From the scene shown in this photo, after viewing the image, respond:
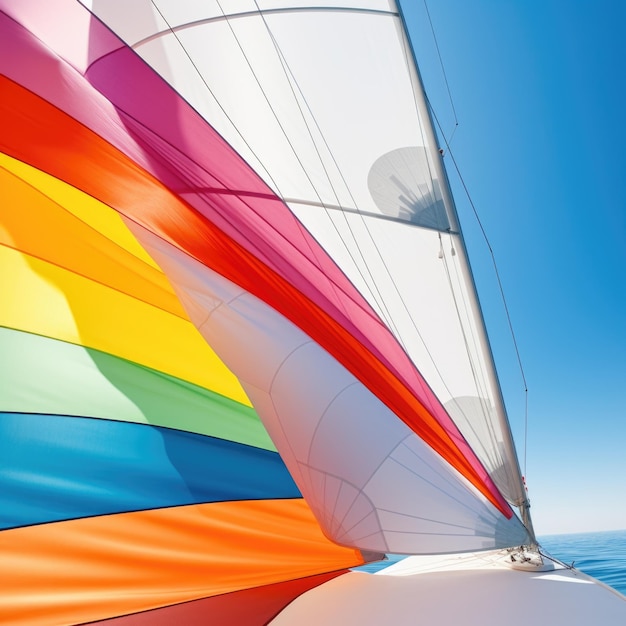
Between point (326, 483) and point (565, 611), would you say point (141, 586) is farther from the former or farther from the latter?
point (565, 611)

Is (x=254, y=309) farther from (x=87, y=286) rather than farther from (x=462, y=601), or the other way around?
(x=462, y=601)

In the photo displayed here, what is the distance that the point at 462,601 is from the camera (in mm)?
1727

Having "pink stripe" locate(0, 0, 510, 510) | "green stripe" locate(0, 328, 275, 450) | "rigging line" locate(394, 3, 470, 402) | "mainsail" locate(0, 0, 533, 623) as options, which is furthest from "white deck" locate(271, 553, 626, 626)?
"rigging line" locate(394, 3, 470, 402)

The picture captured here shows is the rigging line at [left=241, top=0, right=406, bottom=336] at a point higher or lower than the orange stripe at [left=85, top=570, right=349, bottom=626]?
higher

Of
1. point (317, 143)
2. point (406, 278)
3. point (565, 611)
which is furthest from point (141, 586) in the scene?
point (317, 143)

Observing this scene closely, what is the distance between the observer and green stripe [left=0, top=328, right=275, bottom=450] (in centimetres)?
236

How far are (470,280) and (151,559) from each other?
2.06 m

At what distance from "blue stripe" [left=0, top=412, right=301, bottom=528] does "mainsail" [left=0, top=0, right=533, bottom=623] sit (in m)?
0.01

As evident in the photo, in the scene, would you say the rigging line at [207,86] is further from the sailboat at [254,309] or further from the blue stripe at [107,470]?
the blue stripe at [107,470]

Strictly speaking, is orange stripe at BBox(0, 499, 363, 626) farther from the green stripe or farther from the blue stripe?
the green stripe

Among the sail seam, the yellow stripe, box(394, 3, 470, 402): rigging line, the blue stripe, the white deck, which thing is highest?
the sail seam

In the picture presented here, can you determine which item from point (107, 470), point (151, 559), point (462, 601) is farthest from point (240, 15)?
point (462, 601)

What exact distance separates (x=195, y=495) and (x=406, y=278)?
167cm

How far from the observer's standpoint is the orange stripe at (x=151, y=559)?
1.75 m
